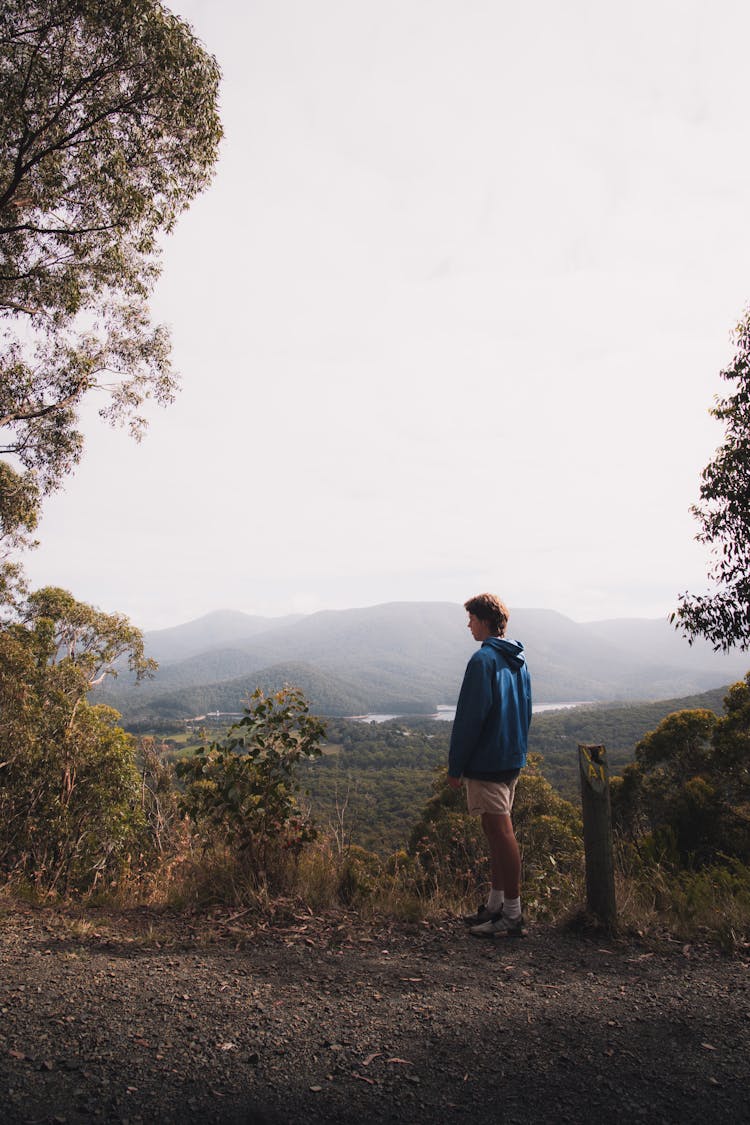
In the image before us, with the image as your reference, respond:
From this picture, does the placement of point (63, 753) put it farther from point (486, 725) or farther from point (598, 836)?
point (598, 836)

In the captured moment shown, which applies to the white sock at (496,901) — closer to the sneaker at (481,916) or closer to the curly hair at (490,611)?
the sneaker at (481,916)

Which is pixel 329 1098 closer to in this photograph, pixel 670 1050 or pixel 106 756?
pixel 670 1050

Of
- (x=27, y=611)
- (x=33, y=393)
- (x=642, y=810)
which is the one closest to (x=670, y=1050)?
(x=33, y=393)

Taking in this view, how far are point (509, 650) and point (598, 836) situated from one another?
143 cm

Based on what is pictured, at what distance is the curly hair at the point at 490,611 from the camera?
426 centimetres

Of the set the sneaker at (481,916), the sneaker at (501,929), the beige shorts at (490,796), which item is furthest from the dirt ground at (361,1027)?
the beige shorts at (490,796)

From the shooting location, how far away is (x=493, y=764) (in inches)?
148

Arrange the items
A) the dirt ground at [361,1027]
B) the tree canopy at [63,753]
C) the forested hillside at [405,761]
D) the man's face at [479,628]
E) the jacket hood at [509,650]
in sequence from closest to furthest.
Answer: the dirt ground at [361,1027], the jacket hood at [509,650], the man's face at [479,628], the tree canopy at [63,753], the forested hillside at [405,761]

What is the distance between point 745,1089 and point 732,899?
7.68ft

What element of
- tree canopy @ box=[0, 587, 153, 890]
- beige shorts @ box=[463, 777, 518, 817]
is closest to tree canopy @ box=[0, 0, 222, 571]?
tree canopy @ box=[0, 587, 153, 890]

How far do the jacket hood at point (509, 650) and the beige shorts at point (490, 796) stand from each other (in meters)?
0.82

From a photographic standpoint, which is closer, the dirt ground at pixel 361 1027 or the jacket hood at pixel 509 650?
the dirt ground at pixel 361 1027

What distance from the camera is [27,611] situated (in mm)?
16703

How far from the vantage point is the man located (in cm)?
376
